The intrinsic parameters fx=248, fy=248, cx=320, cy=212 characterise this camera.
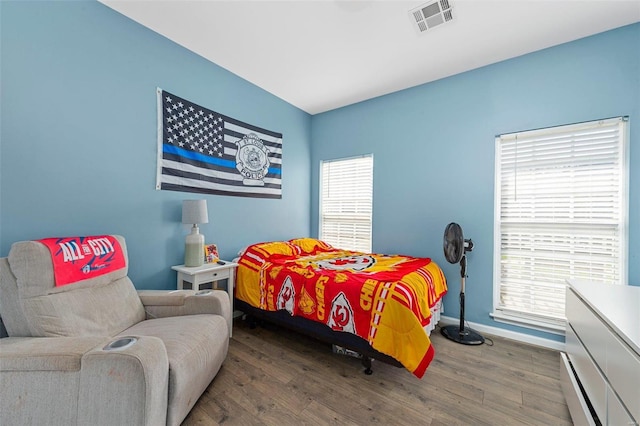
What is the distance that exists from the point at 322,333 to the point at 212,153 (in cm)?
216

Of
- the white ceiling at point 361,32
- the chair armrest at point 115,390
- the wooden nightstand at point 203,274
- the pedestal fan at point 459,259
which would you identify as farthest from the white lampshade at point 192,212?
the pedestal fan at point 459,259

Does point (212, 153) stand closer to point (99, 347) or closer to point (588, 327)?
point (99, 347)

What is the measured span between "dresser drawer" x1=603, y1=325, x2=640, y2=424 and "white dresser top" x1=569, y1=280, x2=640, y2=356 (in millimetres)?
46

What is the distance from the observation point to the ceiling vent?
193cm

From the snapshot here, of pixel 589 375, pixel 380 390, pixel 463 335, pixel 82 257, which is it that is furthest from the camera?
pixel 463 335

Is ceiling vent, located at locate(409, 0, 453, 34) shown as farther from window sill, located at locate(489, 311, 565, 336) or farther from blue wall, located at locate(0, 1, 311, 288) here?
window sill, located at locate(489, 311, 565, 336)

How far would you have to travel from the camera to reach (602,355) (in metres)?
1.12

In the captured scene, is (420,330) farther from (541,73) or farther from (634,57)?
(634,57)

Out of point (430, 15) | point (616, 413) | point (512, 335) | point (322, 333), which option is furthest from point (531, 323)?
point (430, 15)

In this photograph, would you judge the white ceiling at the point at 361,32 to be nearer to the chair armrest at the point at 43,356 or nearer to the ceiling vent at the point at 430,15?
the ceiling vent at the point at 430,15

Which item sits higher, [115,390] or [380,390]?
[115,390]

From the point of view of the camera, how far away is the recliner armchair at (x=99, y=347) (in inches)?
43.7

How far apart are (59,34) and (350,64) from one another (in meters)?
2.42

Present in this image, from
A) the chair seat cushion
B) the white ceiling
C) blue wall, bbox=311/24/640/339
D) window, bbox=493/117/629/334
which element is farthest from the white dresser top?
the white ceiling
